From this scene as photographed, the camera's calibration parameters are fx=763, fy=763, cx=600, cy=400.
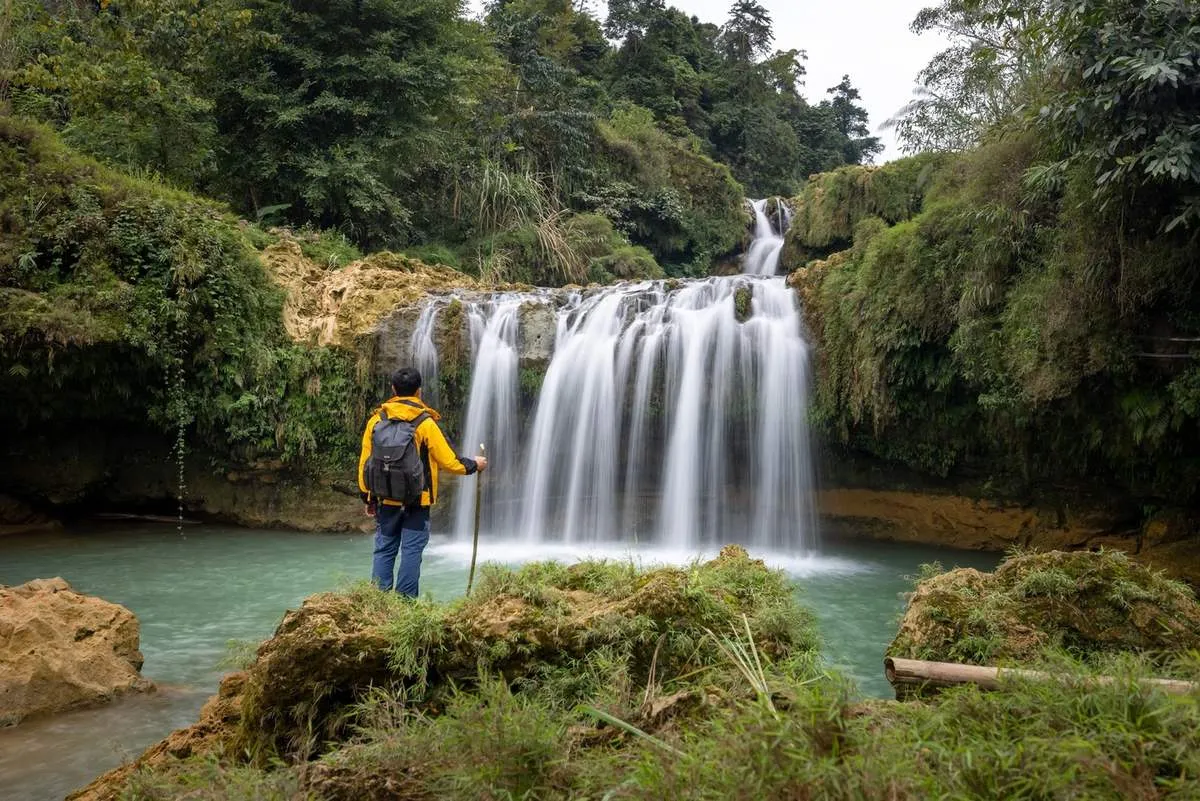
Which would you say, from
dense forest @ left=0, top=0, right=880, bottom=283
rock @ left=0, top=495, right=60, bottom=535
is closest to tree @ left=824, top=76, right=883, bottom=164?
dense forest @ left=0, top=0, right=880, bottom=283

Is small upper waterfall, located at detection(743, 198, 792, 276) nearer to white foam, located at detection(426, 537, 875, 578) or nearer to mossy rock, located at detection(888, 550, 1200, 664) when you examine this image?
white foam, located at detection(426, 537, 875, 578)

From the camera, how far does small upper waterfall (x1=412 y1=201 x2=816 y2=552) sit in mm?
10766

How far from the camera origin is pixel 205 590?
26.1 feet

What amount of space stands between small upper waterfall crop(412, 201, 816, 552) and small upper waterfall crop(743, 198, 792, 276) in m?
9.47

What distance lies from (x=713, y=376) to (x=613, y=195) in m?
11.9

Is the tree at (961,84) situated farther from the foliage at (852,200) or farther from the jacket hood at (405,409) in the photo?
the jacket hood at (405,409)

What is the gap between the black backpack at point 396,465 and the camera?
503 cm

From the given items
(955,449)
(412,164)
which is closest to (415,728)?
(955,449)

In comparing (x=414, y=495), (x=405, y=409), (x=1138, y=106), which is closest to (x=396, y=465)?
(x=414, y=495)

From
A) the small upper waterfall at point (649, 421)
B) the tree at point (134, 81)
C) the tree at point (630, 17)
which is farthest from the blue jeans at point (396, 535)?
the tree at point (630, 17)

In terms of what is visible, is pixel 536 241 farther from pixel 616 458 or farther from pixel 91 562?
pixel 91 562

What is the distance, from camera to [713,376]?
1111cm

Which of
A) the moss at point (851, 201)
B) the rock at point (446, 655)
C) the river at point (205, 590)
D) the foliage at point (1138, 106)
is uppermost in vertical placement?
the moss at point (851, 201)

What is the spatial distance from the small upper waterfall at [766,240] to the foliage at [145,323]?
13244mm
